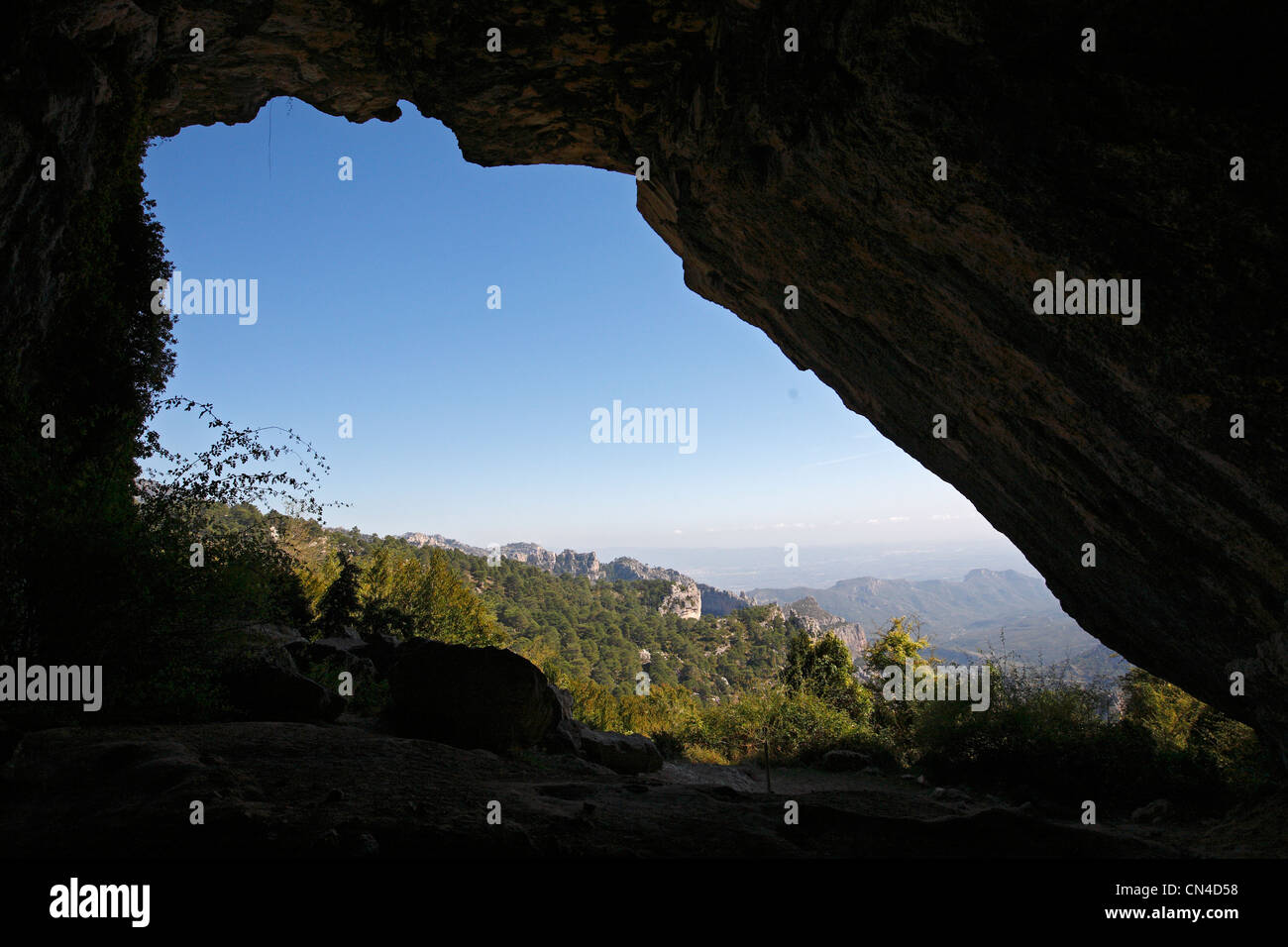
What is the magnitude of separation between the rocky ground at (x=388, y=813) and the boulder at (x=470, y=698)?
1603 millimetres

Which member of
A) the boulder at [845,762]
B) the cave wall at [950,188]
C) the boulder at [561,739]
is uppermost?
the cave wall at [950,188]

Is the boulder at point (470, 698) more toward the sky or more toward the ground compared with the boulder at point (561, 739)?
more toward the sky

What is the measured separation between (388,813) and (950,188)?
776 centimetres

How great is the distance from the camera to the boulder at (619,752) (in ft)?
41.8

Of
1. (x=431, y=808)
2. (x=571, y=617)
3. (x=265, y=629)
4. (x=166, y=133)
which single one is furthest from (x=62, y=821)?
(x=571, y=617)

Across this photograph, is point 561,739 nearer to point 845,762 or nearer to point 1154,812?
point 845,762

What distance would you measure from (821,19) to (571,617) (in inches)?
3496

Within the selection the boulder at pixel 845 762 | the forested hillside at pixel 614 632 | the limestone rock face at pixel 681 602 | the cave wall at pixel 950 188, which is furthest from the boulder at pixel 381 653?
the limestone rock face at pixel 681 602

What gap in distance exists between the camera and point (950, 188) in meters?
5.92

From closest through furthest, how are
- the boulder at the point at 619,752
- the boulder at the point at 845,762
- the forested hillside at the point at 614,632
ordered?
1. the boulder at the point at 619,752
2. the boulder at the point at 845,762
3. the forested hillside at the point at 614,632

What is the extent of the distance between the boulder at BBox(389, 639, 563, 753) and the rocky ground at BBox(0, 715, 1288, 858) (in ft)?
5.26

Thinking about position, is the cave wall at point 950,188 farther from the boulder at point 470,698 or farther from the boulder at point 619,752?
the boulder at point 619,752
